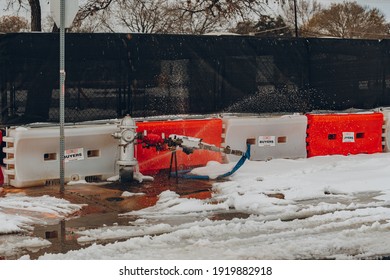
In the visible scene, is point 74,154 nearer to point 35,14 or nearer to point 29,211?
point 29,211

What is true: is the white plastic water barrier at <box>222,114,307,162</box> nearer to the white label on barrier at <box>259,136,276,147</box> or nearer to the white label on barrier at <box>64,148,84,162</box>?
the white label on barrier at <box>259,136,276,147</box>

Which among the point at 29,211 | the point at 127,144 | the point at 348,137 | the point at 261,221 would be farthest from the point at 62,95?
the point at 348,137

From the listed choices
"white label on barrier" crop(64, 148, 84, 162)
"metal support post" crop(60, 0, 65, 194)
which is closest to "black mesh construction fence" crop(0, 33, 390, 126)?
"white label on barrier" crop(64, 148, 84, 162)

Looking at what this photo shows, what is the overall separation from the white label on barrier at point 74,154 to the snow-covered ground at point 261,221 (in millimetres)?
1373

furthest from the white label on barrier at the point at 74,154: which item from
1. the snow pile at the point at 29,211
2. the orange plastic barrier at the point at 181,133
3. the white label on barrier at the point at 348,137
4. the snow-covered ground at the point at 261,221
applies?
the white label on barrier at the point at 348,137

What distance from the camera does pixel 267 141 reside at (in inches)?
508

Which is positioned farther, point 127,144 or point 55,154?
point 55,154

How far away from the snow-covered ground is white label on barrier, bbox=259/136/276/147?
1.24 metres

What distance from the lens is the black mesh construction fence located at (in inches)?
418

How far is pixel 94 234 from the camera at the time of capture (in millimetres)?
7648

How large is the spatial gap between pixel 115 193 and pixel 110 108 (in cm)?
180

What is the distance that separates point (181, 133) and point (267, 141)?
71.4 inches

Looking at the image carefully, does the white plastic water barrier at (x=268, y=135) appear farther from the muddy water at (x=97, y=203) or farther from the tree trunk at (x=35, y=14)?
the tree trunk at (x=35, y=14)

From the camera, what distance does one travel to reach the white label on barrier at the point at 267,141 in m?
12.8
